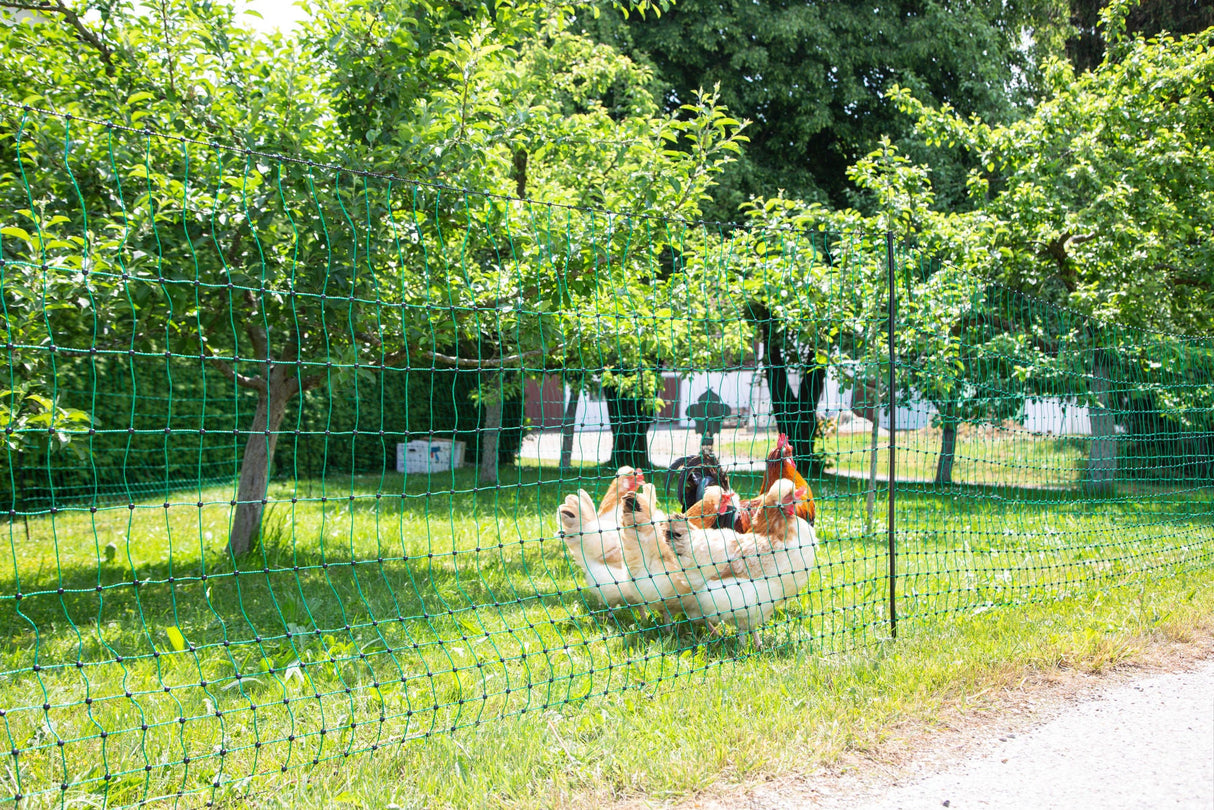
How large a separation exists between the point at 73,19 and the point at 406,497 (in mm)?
4480

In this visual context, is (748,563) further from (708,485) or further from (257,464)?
(257,464)

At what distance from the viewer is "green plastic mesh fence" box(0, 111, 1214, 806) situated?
3.55m

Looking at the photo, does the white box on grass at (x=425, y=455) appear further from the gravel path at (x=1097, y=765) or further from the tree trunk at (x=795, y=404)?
the gravel path at (x=1097, y=765)

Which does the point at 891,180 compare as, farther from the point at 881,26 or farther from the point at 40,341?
the point at 40,341

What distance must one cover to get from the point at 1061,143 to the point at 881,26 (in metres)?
5.39

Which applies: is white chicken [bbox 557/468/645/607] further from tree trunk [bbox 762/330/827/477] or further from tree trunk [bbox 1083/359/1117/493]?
tree trunk [bbox 1083/359/1117/493]

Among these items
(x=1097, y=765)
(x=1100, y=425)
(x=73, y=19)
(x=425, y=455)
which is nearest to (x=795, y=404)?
(x=1100, y=425)

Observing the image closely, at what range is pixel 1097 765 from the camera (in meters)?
3.32

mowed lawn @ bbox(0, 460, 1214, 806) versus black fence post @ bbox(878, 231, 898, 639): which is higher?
black fence post @ bbox(878, 231, 898, 639)

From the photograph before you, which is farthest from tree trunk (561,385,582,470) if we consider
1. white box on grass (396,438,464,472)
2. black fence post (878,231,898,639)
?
white box on grass (396,438,464,472)

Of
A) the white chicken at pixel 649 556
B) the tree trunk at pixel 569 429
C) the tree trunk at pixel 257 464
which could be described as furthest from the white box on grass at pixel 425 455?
the white chicken at pixel 649 556

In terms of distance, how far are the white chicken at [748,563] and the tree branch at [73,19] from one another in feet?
16.8

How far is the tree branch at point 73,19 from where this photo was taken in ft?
19.6

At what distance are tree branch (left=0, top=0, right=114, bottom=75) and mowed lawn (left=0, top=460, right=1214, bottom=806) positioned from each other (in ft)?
11.4
